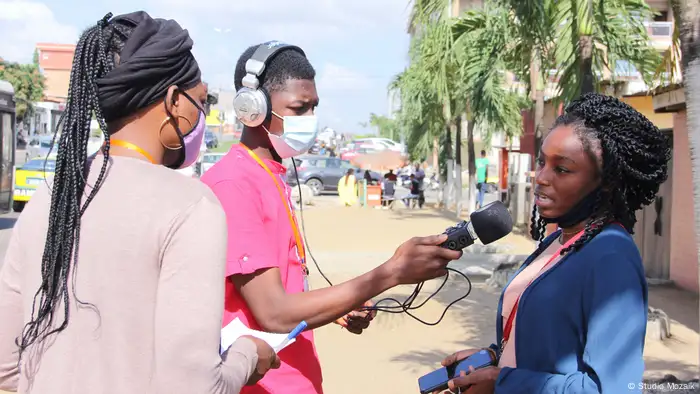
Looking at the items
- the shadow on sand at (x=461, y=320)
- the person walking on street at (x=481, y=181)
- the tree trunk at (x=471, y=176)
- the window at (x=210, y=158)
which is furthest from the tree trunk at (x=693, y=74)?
the window at (x=210, y=158)

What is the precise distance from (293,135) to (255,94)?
201mm

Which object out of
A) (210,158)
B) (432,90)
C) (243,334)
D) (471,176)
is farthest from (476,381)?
(210,158)

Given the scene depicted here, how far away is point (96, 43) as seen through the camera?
1.88m

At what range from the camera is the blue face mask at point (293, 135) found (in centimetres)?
279

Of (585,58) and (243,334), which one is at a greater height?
(585,58)

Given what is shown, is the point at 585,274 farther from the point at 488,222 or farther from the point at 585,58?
the point at 585,58

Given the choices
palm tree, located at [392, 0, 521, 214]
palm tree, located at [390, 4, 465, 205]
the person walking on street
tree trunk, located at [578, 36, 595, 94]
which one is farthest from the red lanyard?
the person walking on street

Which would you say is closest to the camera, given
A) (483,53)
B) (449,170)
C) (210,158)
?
(483,53)

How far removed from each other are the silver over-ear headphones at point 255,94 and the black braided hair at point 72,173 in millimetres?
796

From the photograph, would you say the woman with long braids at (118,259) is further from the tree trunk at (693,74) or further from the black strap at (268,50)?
the tree trunk at (693,74)

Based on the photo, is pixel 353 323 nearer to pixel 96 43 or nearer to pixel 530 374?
pixel 530 374

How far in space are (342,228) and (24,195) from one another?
843 cm

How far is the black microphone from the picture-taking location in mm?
2248

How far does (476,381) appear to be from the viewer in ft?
7.71
